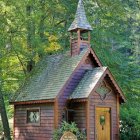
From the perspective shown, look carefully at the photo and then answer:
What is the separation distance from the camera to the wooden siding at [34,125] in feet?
67.6

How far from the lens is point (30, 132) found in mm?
22156

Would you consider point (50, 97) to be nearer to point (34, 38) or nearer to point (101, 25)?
point (34, 38)

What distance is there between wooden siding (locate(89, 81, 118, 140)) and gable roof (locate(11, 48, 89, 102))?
74.2 inches

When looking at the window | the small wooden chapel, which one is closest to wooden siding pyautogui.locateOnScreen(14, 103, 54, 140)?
the small wooden chapel

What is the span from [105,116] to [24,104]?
16.7 ft

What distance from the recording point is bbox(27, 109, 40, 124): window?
2172 centimetres

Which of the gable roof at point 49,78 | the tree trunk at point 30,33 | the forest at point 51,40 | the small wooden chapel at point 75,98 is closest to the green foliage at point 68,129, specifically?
the small wooden chapel at point 75,98

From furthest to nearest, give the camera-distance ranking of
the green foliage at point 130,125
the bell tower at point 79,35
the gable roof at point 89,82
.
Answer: the green foliage at point 130,125 < the bell tower at point 79,35 < the gable roof at point 89,82

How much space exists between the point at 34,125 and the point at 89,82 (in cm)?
426

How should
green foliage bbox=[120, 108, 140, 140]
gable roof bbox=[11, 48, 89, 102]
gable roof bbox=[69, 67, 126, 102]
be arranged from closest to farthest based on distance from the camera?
gable roof bbox=[69, 67, 126, 102] → gable roof bbox=[11, 48, 89, 102] → green foliage bbox=[120, 108, 140, 140]

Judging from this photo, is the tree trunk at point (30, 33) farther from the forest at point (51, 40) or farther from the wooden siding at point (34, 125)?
the wooden siding at point (34, 125)

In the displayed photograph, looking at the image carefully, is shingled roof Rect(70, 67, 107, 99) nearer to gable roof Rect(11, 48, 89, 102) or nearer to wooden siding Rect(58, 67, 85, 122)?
wooden siding Rect(58, 67, 85, 122)

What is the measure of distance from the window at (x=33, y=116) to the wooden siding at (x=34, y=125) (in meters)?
0.21

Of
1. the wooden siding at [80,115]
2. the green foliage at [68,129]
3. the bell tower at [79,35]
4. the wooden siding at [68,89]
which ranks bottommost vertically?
the green foliage at [68,129]
